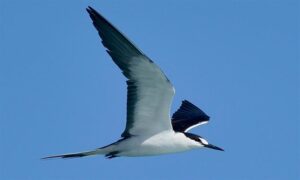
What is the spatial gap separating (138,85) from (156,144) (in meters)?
1.49

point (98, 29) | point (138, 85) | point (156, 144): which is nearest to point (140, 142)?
point (156, 144)

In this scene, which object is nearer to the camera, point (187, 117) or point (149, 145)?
point (149, 145)

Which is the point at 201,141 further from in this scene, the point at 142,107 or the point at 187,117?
the point at 187,117

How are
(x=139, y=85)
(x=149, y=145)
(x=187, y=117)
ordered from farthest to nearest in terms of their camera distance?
(x=187, y=117)
(x=149, y=145)
(x=139, y=85)

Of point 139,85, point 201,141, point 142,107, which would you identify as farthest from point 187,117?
point 139,85

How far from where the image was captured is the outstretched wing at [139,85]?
41.0 feet

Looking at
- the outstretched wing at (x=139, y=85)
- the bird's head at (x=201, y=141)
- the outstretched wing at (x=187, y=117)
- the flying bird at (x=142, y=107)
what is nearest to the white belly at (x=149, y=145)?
the flying bird at (x=142, y=107)

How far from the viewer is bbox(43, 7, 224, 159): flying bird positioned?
41.3 feet

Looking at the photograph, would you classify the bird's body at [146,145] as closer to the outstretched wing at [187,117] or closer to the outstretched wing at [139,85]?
the outstretched wing at [139,85]

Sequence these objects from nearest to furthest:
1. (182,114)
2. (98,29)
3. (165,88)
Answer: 1. (98,29)
2. (165,88)
3. (182,114)

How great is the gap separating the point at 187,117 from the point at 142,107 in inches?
134

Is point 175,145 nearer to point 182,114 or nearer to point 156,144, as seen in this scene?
point 156,144

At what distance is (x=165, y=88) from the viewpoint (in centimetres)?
1335

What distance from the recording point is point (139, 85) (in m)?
13.4
